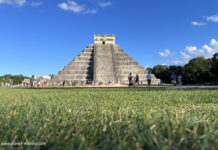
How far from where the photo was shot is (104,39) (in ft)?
180

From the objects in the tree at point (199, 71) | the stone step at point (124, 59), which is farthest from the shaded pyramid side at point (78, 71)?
the tree at point (199, 71)

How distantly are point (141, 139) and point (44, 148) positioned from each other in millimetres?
509

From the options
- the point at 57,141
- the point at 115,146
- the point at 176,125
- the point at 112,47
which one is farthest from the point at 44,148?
the point at 112,47

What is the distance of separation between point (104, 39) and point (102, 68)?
12.1 metres

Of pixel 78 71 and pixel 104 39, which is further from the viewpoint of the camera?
pixel 104 39

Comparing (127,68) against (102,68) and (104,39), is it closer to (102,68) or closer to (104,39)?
(102,68)

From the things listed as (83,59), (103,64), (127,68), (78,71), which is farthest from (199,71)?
(78,71)

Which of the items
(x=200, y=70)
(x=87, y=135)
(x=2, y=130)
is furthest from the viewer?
(x=200, y=70)

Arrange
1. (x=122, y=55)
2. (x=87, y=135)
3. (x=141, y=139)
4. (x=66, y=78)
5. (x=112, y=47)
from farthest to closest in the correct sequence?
(x=112, y=47)
(x=122, y=55)
(x=66, y=78)
(x=87, y=135)
(x=141, y=139)

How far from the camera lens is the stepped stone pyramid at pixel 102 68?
44131mm

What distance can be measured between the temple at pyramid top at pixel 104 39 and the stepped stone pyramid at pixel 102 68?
12.4 feet

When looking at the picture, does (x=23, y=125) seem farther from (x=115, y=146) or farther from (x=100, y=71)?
(x=100, y=71)

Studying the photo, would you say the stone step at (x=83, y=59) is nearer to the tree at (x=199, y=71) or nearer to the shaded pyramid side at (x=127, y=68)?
the shaded pyramid side at (x=127, y=68)

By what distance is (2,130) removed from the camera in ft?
4.34
